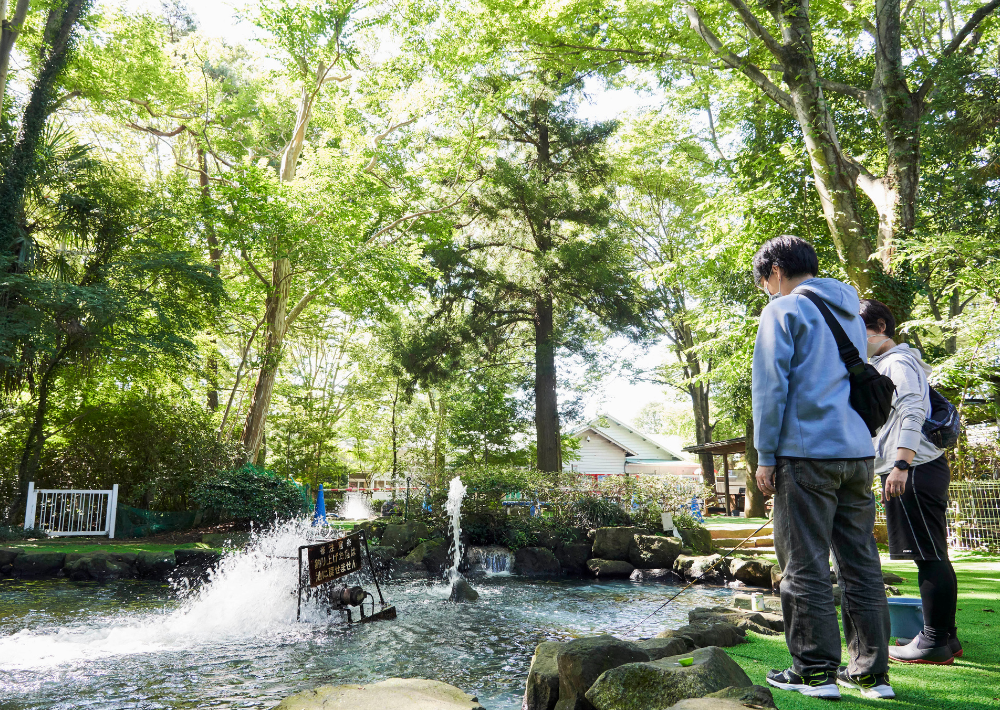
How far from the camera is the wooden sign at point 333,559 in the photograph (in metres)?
6.07

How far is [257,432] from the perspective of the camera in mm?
16750

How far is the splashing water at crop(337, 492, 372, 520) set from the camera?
2297 centimetres

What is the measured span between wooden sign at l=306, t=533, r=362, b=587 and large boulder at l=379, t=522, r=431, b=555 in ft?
15.9

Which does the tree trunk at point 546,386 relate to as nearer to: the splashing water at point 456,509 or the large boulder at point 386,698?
the splashing water at point 456,509

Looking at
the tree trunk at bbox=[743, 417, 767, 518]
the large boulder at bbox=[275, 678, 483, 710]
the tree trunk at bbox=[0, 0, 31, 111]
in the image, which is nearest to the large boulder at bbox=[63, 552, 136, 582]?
the large boulder at bbox=[275, 678, 483, 710]

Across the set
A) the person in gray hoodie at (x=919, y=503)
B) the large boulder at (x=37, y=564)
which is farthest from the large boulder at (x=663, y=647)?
the large boulder at (x=37, y=564)

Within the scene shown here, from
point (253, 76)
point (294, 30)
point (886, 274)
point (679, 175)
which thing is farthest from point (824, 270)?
point (253, 76)

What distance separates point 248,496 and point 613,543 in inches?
316

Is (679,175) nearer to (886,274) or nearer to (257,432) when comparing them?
(886,274)

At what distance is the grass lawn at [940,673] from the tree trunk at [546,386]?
11.2 m

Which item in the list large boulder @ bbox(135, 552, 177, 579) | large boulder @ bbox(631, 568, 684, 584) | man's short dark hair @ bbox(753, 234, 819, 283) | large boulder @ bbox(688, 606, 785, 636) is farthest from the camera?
large boulder @ bbox(631, 568, 684, 584)

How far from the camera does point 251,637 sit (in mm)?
5973

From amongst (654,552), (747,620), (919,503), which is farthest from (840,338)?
(654,552)

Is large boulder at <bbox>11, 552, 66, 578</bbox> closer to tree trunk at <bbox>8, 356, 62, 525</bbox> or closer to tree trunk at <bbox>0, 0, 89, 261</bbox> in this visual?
tree trunk at <bbox>8, 356, 62, 525</bbox>
